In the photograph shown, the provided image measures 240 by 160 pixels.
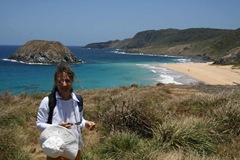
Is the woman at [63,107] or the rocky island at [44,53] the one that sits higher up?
the woman at [63,107]

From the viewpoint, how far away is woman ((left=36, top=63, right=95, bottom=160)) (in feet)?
10.1

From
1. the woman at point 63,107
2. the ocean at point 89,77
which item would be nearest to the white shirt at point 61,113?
the woman at point 63,107

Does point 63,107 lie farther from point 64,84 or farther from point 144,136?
point 144,136

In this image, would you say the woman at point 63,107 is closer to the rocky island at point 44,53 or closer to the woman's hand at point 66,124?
the woman's hand at point 66,124

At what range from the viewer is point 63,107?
3129mm

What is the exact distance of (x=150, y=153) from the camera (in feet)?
14.7

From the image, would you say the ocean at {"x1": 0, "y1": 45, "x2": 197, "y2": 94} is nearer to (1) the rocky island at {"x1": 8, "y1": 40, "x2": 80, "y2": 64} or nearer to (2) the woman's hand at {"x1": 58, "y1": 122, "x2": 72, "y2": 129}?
(2) the woman's hand at {"x1": 58, "y1": 122, "x2": 72, "y2": 129}

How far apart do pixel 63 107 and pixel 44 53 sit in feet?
245

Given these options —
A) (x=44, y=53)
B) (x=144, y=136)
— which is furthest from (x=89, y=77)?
(x=144, y=136)

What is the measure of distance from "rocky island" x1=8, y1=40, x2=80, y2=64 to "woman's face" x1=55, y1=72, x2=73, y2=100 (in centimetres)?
7060

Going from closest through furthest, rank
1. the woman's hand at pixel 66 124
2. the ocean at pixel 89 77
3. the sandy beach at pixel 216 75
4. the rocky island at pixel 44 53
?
1. the woman's hand at pixel 66 124
2. the ocean at pixel 89 77
3. the sandy beach at pixel 216 75
4. the rocky island at pixel 44 53

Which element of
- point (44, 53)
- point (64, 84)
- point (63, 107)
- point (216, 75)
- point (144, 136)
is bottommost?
point (216, 75)

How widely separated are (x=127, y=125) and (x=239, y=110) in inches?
94.2

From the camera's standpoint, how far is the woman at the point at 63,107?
307cm
